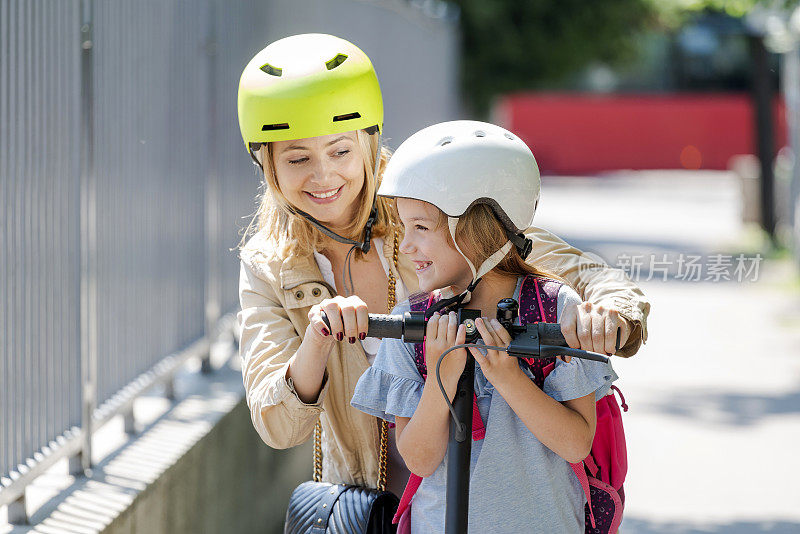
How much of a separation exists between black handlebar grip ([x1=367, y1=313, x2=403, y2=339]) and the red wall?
41.2m

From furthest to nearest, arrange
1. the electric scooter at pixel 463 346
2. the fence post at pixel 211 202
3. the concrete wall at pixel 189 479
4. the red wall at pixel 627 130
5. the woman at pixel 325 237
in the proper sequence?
the red wall at pixel 627 130 < the fence post at pixel 211 202 < the concrete wall at pixel 189 479 < the woman at pixel 325 237 < the electric scooter at pixel 463 346

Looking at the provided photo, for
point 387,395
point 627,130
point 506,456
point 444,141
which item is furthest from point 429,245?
point 627,130

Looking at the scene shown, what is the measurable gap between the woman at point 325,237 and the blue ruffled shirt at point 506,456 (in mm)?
308

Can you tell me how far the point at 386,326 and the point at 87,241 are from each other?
168 centimetres

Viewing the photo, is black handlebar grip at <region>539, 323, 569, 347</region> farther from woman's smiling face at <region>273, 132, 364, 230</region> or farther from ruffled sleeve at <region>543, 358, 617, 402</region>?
woman's smiling face at <region>273, 132, 364, 230</region>

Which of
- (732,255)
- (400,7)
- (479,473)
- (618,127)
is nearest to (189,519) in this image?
(479,473)

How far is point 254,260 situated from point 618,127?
1674 inches

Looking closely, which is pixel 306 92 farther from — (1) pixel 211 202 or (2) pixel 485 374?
(1) pixel 211 202

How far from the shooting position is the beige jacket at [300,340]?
10.1 ft

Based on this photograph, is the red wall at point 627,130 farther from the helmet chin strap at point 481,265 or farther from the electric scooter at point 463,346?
the electric scooter at point 463,346

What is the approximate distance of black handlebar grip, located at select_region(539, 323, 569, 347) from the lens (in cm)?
255

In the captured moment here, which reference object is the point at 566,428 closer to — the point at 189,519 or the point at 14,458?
the point at 14,458

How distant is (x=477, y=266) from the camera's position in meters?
2.88

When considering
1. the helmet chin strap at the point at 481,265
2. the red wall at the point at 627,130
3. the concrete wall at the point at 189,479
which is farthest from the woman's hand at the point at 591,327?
the red wall at the point at 627,130
